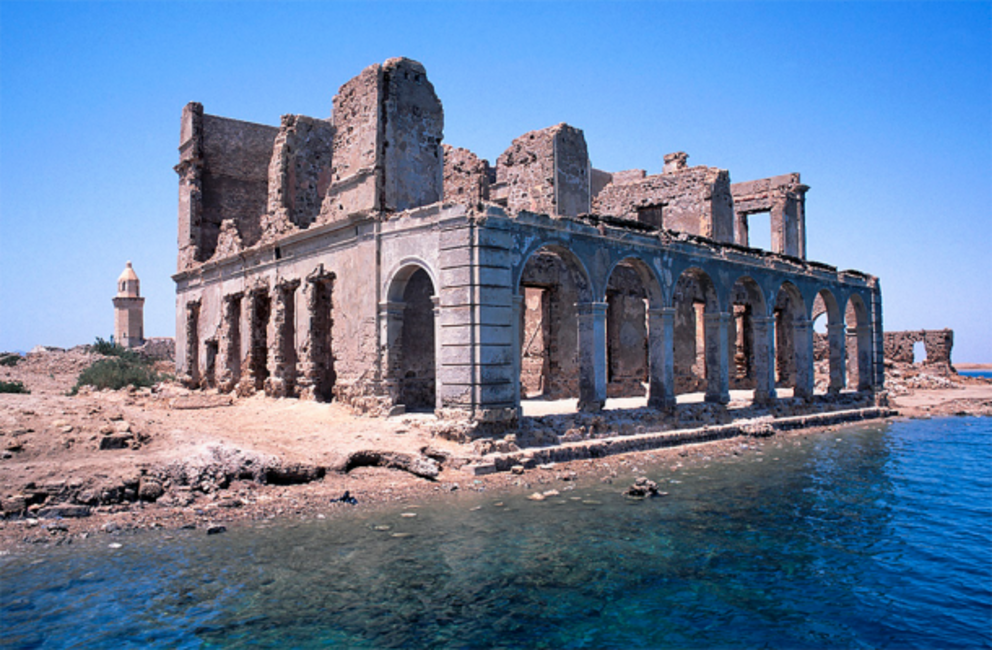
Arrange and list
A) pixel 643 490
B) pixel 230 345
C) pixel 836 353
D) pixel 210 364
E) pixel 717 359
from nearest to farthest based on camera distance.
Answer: pixel 643 490
pixel 717 359
pixel 230 345
pixel 210 364
pixel 836 353

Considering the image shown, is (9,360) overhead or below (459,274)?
below

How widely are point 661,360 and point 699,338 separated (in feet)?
31.3

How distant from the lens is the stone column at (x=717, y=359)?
1532 centimetres

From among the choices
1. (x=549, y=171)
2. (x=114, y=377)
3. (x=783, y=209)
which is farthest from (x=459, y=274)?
(x=783, y=209)

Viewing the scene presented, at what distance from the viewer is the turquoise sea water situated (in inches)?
185

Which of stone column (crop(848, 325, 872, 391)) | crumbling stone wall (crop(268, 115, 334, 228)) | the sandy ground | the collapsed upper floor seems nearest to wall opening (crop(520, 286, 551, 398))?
the collapsed upper floor

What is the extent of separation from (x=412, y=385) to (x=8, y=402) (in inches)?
263

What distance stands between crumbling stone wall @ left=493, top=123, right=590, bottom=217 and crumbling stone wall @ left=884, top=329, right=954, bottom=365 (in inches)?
992

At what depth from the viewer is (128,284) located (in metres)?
35.7

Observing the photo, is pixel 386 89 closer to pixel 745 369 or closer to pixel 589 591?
pixel 589 591

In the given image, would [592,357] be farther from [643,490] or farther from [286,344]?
[286,344]

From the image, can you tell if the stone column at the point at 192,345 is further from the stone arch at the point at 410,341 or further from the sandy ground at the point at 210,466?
the stone arch at the point at 410,341

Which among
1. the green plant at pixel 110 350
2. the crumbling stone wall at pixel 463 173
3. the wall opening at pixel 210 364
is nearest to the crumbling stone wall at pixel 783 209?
the crumbling stone wall at pixel 463 173

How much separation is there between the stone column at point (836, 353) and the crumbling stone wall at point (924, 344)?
58.0 ft
